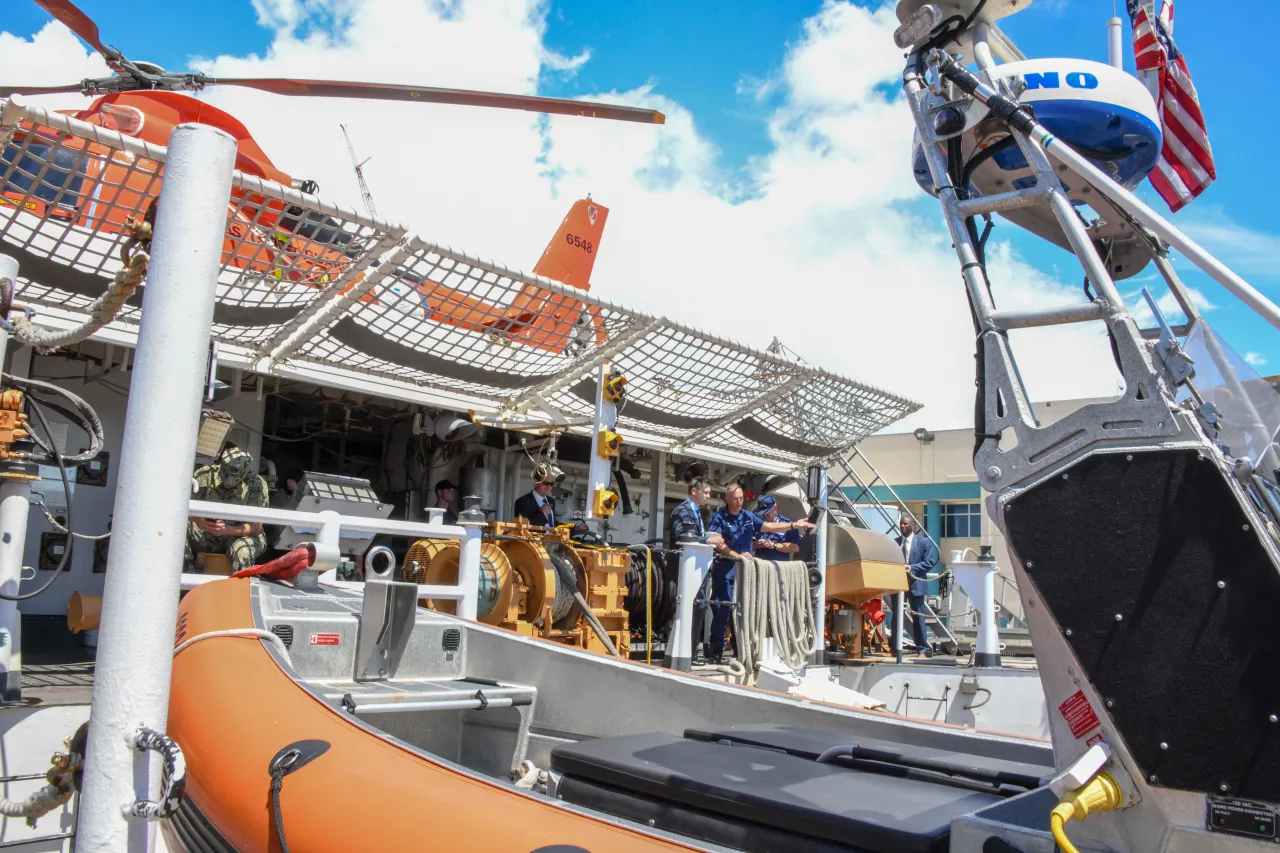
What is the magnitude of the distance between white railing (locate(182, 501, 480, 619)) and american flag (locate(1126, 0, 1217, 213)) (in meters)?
2.94

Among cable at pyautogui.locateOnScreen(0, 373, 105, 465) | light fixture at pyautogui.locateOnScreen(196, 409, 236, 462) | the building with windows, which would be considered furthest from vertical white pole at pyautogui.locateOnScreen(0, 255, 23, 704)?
the building with windows

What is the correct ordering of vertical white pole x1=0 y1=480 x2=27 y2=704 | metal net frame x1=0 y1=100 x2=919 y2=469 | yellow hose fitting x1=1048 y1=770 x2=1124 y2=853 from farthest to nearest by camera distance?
1. metal net frame x1=0 y1=100 x2=919 y2=469
2. vertical white pole x1=0 y1=480 x2=27 y2=704
3. yellow hose fitting x1=1048 y1=770 x2=1124 y2=853

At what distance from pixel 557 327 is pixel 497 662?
4.62m

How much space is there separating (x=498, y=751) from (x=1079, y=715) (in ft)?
7.83

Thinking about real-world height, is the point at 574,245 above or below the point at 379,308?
above

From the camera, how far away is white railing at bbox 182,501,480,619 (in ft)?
13.0

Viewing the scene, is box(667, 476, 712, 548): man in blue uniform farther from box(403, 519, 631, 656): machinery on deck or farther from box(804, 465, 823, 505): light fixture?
box(804, 465, 823, 505): light fixture

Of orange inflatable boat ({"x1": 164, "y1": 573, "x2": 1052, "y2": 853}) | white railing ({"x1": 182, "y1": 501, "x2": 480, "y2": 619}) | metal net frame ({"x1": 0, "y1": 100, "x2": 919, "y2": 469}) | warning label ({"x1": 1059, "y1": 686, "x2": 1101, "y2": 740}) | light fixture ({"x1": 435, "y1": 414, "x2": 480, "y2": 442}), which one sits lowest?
orange inflatable boat ({"x1": 164, "y1": 573, "x2": 1052, "y2": 853})

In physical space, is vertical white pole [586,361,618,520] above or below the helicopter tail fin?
below

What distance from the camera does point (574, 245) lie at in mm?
15047

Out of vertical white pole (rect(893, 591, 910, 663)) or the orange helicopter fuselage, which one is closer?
the orange helicopter fuselage

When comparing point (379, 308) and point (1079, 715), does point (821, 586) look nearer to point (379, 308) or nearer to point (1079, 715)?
point (379, 308)

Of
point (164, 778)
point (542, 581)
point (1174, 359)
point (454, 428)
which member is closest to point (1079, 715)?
point (1174, 359)

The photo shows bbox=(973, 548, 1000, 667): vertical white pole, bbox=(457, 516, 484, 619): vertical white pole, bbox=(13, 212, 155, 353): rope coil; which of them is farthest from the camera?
bbox=(973, 548, 1000, 667): vertical white pole
